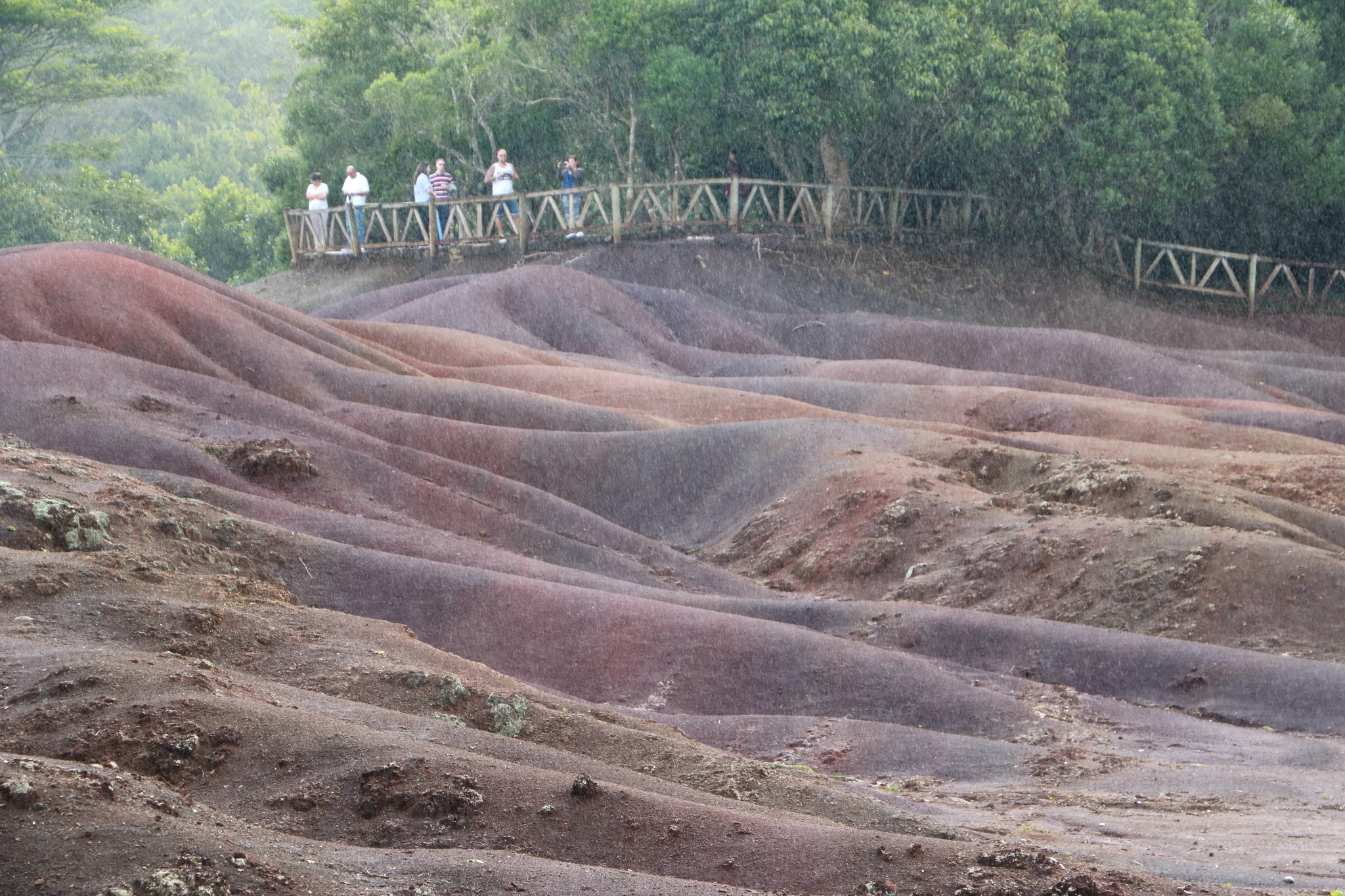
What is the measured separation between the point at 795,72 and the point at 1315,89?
1162 cm

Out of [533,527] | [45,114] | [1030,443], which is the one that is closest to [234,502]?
[533,527]

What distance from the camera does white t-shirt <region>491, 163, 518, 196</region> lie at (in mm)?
27891

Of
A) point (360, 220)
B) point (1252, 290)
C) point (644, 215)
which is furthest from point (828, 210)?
point (360, 220)

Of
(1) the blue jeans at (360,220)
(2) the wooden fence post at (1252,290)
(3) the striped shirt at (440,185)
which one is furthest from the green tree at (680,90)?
(2) the wooden fence post at (1252,290)

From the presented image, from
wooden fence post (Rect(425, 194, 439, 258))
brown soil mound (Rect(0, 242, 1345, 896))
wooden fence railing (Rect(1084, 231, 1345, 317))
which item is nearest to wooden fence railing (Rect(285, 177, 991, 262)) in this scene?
wooden fence post (Rect(425, 194, 439, 258))

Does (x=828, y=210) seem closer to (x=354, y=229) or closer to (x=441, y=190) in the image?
(x=441, y=190)

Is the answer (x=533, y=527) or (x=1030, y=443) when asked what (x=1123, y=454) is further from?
(x=533, y=527)

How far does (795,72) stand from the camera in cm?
2692

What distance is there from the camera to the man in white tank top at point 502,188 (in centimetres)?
2784

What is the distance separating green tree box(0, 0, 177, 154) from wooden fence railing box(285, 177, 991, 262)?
14.7m

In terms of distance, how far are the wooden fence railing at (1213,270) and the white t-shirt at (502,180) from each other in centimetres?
1275

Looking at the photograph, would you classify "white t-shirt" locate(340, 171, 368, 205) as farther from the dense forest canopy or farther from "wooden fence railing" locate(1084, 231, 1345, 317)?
"wooden fence railing" locate(1084, 231, 1345, 317)

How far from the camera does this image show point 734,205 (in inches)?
1126

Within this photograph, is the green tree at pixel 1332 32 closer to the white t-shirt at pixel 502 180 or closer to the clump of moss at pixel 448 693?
the white t-shirt at pixel 502 180
